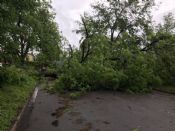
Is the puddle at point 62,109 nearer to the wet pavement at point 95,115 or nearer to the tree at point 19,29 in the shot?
the wet pavement at point 95,115

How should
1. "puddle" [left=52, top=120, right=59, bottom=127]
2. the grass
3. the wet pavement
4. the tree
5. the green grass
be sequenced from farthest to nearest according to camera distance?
the grass, "puddle" [left=52, top=120, right=59, bottom=127], the wet pavement, the tree, the green grass

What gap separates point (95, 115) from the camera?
9.35 metres

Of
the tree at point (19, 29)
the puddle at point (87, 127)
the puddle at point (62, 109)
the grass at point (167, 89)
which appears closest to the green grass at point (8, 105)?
the puddle at point (62, 109)

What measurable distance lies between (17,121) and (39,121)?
0.77 meters

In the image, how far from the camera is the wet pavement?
7.93 m

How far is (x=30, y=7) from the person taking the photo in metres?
7.79

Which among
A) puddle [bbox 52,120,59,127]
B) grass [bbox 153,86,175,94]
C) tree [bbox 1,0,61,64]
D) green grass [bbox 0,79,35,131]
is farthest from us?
grass [bbox 153,86,175,94]

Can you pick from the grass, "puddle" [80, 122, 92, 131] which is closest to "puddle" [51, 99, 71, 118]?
"puddle" [80, 122, 92, 131]

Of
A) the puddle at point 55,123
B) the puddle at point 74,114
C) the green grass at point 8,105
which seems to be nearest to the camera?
the green grass at point 8,105

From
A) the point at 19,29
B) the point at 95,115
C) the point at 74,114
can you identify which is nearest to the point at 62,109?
the point at 74,114

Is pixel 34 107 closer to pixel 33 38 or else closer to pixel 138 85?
pixel 33 38

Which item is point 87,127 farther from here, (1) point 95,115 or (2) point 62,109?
(2) point 62,109

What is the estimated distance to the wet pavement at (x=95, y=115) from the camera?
7926 millimetres

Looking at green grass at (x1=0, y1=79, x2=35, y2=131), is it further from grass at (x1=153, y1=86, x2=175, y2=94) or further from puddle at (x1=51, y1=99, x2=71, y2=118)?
grass at (x1=153, y1=86, x2=175, y2=94)
